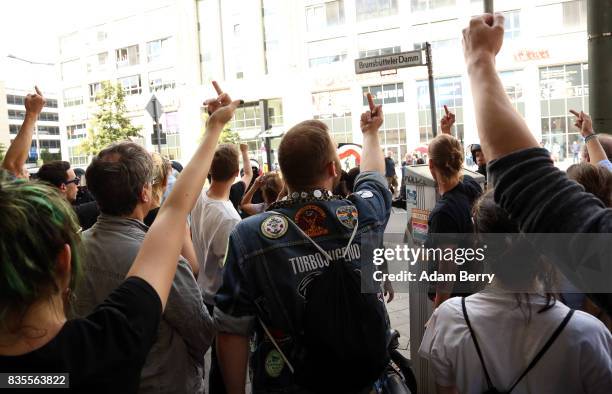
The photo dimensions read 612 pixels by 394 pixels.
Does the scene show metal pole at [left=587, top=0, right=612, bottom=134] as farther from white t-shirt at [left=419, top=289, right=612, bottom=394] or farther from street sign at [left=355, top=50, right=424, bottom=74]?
street sign at [left=355, top=50, right=424, bottom=74]

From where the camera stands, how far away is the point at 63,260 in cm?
110

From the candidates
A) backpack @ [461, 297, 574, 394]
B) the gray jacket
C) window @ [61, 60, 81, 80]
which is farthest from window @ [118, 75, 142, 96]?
backpack @ [461, 297, 574, 394]

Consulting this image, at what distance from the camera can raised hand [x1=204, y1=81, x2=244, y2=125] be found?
1.83 m

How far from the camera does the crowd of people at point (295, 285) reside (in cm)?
103

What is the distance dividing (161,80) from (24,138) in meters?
55.1

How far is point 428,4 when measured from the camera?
39.8m

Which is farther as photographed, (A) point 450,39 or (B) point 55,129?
(B) point 55,129

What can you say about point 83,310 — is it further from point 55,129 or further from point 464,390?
point 55,129

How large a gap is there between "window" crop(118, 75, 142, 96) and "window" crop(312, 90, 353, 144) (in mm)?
Answer: 22896

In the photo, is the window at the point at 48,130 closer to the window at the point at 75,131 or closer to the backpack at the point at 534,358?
the window at the point at 75,131

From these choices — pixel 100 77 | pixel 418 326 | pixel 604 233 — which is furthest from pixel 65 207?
pixel 100 77

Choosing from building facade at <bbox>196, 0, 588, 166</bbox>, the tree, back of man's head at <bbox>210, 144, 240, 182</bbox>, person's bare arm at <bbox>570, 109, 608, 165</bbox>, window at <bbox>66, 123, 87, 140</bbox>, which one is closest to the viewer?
person's bare arm at <bbox>570, 109, 608, 165</bbox>

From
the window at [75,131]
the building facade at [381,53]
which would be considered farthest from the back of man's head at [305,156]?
the window at [75,131]

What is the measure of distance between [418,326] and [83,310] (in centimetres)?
209
